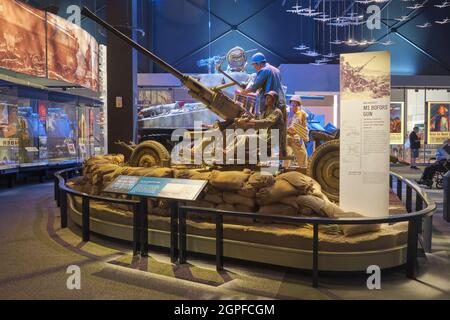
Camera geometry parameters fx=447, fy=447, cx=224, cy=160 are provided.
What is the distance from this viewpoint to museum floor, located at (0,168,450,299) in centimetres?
390

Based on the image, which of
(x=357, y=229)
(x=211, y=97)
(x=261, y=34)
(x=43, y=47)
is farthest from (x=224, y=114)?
(x=261, y=34)

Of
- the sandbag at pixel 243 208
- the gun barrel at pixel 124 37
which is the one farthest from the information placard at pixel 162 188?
the gun barrel at pixel 124 37

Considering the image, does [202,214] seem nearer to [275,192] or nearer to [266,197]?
[266,197]

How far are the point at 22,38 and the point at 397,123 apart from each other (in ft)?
52.4

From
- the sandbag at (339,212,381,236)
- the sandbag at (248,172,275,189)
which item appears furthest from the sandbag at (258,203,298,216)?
the sandbag at (339,212,381,236)

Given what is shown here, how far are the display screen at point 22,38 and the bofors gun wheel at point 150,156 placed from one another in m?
5.44

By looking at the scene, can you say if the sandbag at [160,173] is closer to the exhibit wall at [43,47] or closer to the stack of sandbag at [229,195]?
the stack of sandbag at [229,195]

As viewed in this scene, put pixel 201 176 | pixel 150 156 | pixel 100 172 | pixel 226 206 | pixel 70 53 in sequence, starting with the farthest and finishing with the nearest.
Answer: pixel 70 53
pixel 150 156
pixel 100 172
pixel 201 176
pixel 226 206

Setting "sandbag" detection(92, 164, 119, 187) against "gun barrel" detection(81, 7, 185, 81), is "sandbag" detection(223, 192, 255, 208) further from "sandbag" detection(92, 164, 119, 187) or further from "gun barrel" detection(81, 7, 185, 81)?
"sandbag" detection(92, 164, 119, 187)

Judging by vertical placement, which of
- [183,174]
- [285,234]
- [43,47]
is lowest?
[285,234]

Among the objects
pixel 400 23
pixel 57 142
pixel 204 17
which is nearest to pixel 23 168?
pixel 57 142

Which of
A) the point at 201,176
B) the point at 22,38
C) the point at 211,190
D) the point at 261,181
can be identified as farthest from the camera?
the point at 22,38

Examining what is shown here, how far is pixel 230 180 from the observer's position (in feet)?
16.6

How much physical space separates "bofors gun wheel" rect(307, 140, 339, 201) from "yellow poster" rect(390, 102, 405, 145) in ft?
51.0
